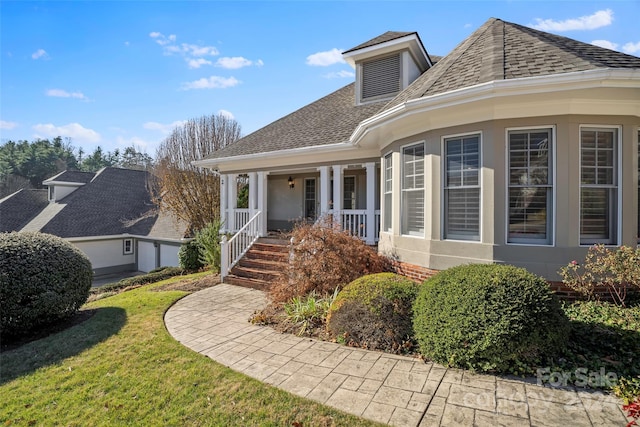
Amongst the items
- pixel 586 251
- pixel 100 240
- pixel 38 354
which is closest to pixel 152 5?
pixel 38 354

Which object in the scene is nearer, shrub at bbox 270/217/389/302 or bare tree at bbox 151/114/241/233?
shrub at bbox 270/217/389/302

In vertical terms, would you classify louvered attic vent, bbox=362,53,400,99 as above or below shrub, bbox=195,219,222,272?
above

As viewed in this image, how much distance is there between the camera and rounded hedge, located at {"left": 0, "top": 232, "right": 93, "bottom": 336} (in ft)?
19.9

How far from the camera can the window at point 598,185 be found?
218 inches

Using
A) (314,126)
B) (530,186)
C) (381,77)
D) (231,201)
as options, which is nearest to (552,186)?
(530,186)

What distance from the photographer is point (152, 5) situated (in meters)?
8.26

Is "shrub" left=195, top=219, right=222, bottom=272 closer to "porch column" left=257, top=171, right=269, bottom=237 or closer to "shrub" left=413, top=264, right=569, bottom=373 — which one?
"porch column" left=257, top=171, right=269, bottom=237

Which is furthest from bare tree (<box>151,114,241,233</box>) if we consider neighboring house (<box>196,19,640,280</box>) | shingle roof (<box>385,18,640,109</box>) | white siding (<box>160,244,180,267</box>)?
shingle roof (<box>385,18,640,109</box>)

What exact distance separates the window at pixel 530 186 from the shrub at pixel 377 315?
2.33 m

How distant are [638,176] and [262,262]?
29.3 feet

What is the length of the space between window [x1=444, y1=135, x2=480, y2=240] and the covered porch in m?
3.25

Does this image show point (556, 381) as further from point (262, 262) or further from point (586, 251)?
point (262, 262)

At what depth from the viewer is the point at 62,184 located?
73.3ft

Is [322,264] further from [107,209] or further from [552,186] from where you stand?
[107,209]
